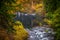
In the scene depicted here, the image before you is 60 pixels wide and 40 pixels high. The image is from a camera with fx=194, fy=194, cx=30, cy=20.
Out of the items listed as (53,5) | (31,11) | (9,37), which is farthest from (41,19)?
Result: (9,37)

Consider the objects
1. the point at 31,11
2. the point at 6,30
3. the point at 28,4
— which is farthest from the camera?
the point at 28,4

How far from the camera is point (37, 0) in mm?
27297

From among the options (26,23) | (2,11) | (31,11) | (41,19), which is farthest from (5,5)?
(31,11)

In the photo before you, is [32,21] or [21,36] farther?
[32,21]

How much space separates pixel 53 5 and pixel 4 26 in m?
6.17

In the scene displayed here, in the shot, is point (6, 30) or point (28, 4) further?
point (28, 4)

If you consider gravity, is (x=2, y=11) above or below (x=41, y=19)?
above

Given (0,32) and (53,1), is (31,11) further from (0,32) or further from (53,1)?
(0,32)

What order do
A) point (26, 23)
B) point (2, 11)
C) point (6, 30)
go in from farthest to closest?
point (26, 23) < point (6, 30) < point (2, 11)

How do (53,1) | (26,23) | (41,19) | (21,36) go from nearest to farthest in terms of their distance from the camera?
(21,36), (53,1), (26,23), (41,19)

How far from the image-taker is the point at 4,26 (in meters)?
9.54

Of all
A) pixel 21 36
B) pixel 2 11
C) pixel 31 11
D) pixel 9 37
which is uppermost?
pixel 2 11

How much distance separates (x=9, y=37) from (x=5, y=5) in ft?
5.47

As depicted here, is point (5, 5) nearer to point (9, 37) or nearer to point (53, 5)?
point (9, 37)
